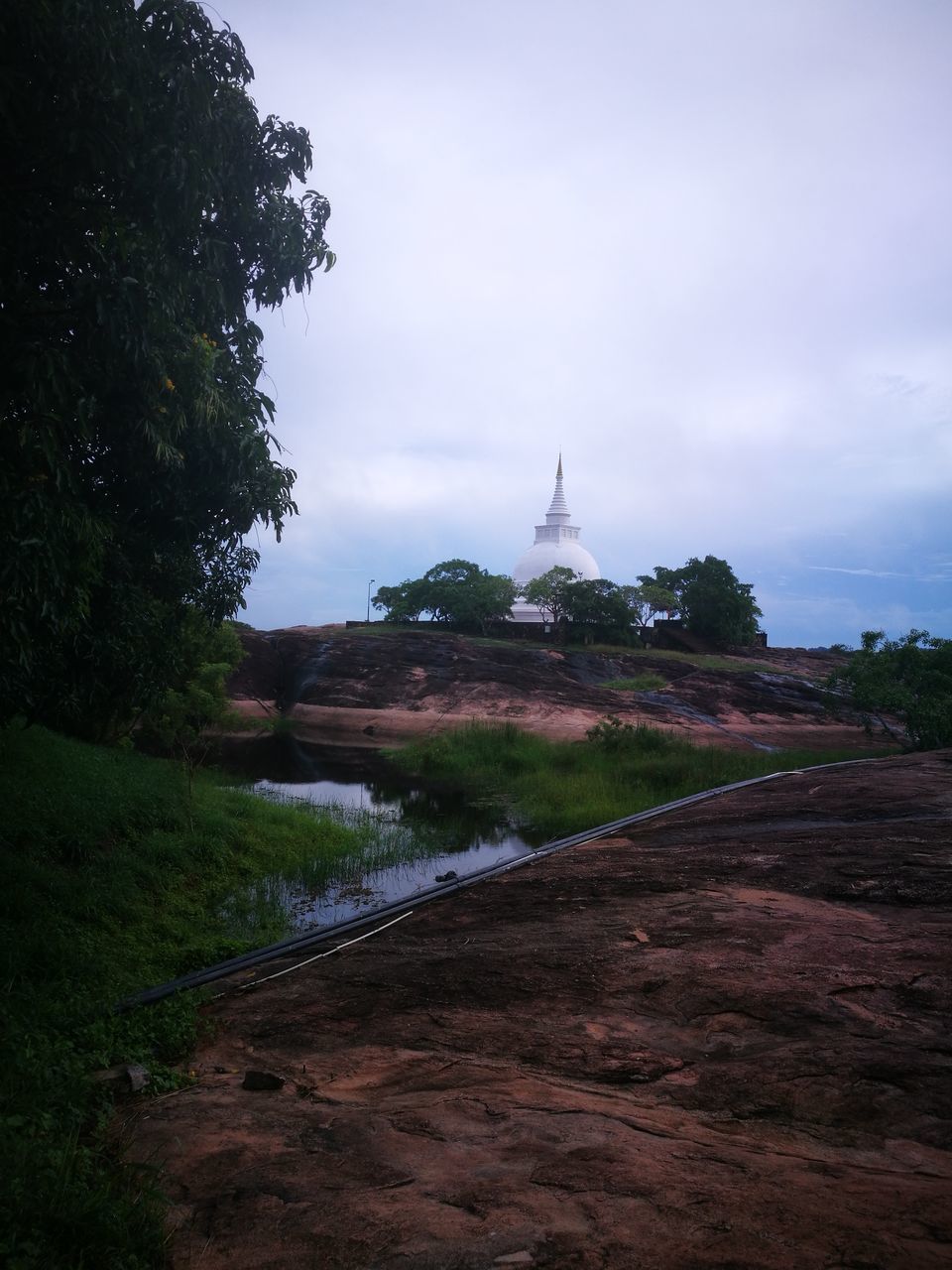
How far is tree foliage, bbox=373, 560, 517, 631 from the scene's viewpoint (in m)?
38.2

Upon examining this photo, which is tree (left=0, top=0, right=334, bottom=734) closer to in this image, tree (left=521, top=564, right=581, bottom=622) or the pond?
the pond

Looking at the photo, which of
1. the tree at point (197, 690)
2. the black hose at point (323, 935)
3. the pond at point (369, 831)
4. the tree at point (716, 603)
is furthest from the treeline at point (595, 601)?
the black hose at point (323, 935)

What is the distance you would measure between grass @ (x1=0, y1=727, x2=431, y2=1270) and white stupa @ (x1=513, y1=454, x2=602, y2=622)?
1623 inches

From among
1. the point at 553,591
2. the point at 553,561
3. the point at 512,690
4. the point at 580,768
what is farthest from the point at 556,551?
the point at 580,768

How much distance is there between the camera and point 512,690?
29.6 metres

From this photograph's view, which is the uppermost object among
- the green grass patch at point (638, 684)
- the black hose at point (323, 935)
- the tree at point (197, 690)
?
the green grass patch at point (638, 684)

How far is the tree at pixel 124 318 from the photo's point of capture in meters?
5.20

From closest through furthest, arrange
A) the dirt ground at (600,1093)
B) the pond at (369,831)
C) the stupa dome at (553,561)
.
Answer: the dirt ground at (600,1093) < the pond at (369,831) < the stupa dome at (553,561)

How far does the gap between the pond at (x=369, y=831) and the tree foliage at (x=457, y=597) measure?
1345 centimetres

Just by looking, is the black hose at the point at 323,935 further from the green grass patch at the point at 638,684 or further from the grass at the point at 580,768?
the green grass patch at the point at 638,684

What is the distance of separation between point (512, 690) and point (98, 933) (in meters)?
22.3

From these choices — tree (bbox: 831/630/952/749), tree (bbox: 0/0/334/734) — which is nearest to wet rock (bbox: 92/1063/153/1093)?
tree (bbox: 0/0/334/734)

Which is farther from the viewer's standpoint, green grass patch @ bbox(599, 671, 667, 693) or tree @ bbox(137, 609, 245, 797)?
green grass patch @ bbox(599, 671, 667, 693)

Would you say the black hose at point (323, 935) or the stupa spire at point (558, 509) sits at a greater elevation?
the stupa spire at point (558, 509)
